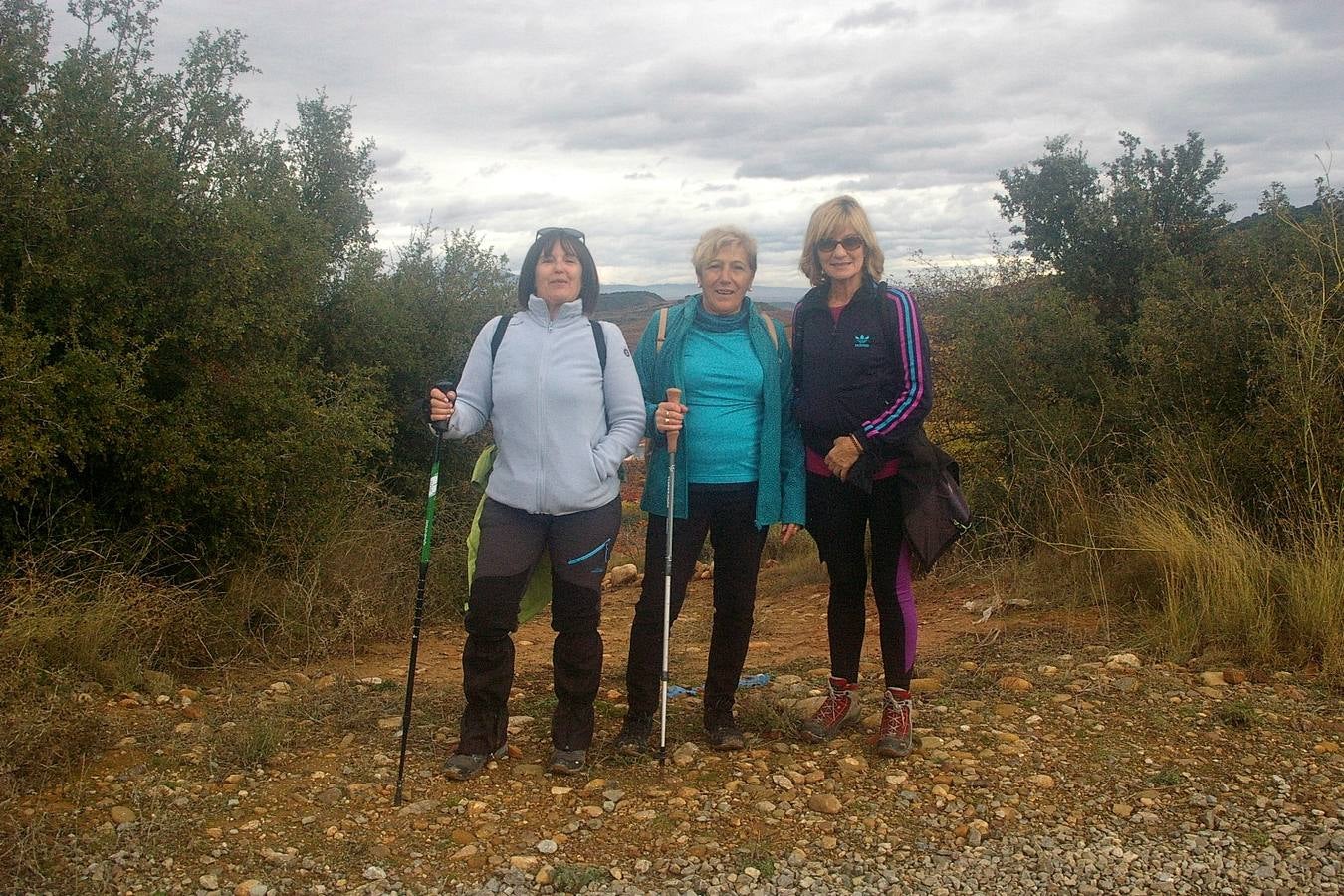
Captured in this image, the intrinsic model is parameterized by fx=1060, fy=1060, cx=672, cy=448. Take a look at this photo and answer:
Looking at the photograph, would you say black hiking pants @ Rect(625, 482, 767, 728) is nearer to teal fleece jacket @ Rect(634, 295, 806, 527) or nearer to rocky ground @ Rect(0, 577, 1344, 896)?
teal fleece jacket @ Rect(634, 295, 806, 527)

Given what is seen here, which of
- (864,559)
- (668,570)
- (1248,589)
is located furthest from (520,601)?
(1248,589)

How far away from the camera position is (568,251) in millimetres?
4125

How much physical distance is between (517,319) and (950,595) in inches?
174

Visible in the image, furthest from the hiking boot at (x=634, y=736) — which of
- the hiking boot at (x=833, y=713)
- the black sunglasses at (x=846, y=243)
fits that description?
the black sunglasses at (x=846, y=243)

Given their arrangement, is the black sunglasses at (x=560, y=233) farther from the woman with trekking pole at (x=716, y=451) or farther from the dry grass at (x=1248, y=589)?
the dry grass at (x=1248, y=589)

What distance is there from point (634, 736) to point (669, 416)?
136 cm

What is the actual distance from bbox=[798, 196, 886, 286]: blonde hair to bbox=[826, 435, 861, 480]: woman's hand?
696 millimetres

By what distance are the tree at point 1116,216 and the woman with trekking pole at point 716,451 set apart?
6059 millimetres

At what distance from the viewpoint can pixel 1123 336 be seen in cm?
880

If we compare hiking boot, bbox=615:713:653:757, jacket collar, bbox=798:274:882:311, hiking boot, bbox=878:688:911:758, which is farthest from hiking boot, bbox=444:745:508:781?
jacket collar, bbox=798:274:882:311

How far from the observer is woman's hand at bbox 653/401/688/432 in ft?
13.2

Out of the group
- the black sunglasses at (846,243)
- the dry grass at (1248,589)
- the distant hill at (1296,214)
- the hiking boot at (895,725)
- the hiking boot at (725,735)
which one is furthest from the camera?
the distant hill at (1296,214)

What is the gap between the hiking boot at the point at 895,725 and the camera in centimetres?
427

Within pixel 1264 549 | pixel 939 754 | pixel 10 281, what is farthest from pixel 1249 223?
pixel 10 281
